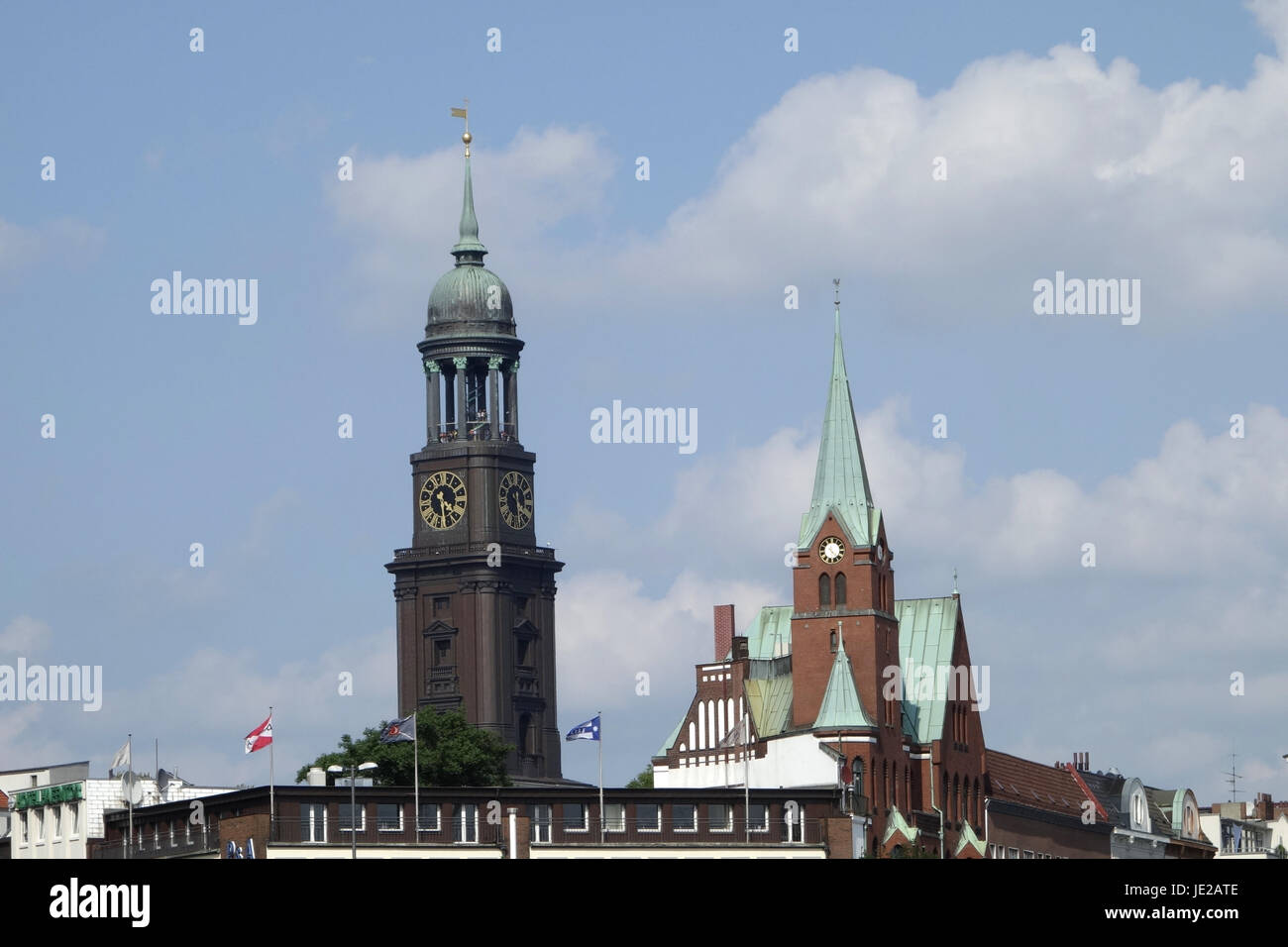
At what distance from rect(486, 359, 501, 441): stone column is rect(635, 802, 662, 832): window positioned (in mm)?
63453

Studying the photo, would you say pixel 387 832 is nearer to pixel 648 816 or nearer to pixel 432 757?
pixel 648 816

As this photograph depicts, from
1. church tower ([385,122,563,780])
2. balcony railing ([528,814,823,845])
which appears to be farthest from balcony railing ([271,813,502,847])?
church tower ([385,122,563,780])

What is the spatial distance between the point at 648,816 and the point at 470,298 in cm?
6805

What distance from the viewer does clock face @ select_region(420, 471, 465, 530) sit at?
189375mm

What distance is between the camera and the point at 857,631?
15712 centimetres

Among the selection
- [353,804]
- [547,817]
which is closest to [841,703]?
[547,817]

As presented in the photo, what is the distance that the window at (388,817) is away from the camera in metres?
126

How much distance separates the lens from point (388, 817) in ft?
416

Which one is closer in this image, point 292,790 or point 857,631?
point 292,790

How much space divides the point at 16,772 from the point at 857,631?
56.3m
